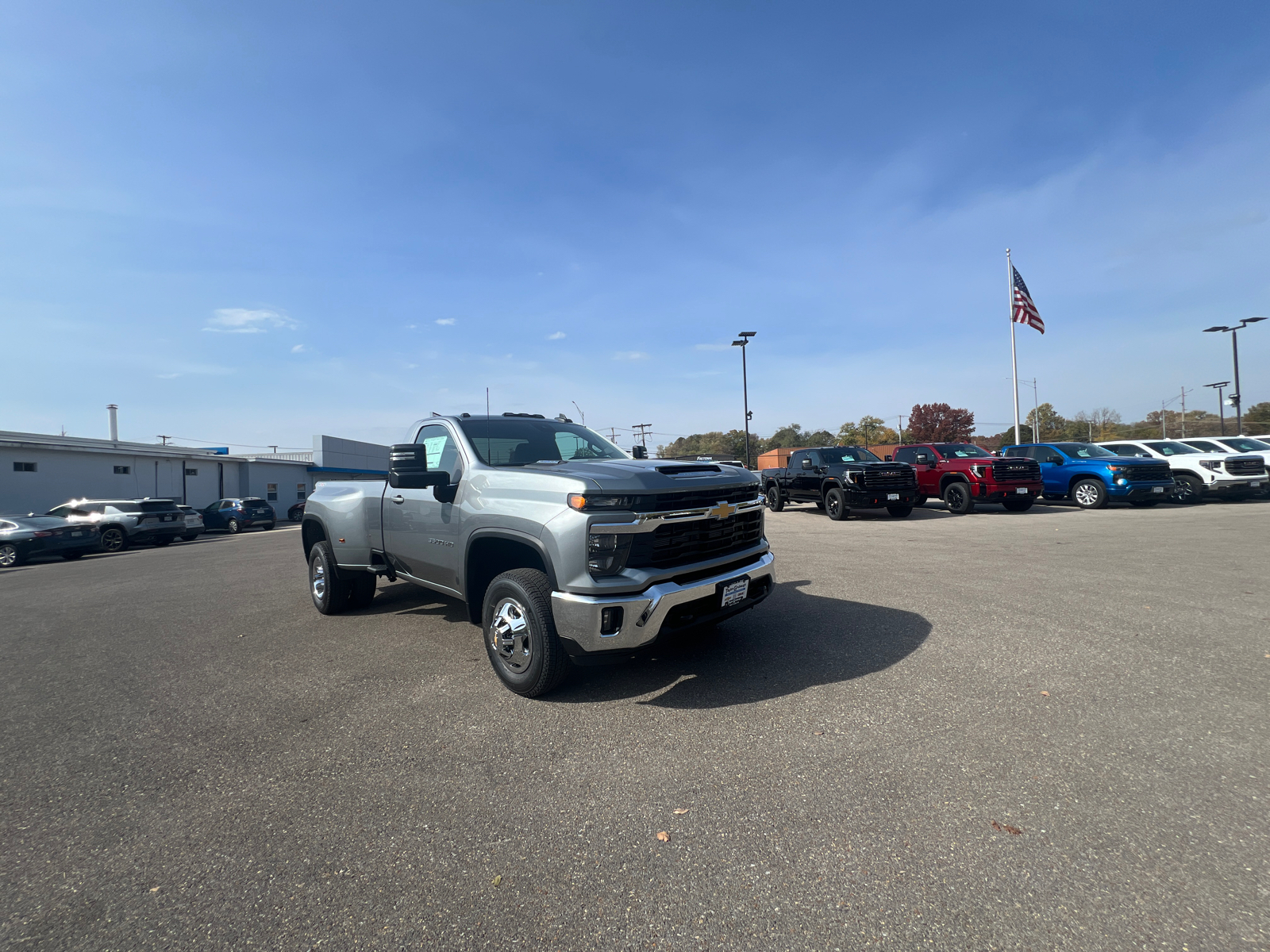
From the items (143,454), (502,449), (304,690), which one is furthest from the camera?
(143,454)

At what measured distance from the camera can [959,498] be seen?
16000mm

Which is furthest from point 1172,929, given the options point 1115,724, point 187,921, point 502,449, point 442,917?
point 502,449

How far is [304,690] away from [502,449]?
221cm

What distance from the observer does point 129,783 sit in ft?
9.91

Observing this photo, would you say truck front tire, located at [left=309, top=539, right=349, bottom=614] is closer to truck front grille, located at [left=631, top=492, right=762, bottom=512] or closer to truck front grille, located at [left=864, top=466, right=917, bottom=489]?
truck front grille, located at [left=631, top=492, right=762, bottom=512]

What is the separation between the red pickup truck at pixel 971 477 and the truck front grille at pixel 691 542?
13.1m

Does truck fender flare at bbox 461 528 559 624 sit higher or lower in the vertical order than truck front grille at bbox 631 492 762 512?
lower

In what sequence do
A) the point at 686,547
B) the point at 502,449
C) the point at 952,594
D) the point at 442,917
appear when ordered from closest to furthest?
the point at 442,917 < the point at 686,547 < the point at 502,449 < the point at 952,594

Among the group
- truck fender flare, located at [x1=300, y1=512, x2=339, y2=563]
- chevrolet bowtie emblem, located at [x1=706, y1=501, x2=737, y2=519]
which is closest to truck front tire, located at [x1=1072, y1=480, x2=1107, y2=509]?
chevrolet bowtie emblem, located at [x1=706, y1=501, x2=737, y2=519]

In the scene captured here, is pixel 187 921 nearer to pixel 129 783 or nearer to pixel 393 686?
pixel 129 783

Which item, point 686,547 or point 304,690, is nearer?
point 686,547

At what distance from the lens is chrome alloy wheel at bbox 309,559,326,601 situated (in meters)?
6.50

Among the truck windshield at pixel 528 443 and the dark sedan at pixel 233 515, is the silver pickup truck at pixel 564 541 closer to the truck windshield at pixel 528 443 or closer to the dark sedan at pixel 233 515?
the truck windshield at pixel 528 443

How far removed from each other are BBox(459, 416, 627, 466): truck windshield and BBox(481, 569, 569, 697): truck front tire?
113 cm
